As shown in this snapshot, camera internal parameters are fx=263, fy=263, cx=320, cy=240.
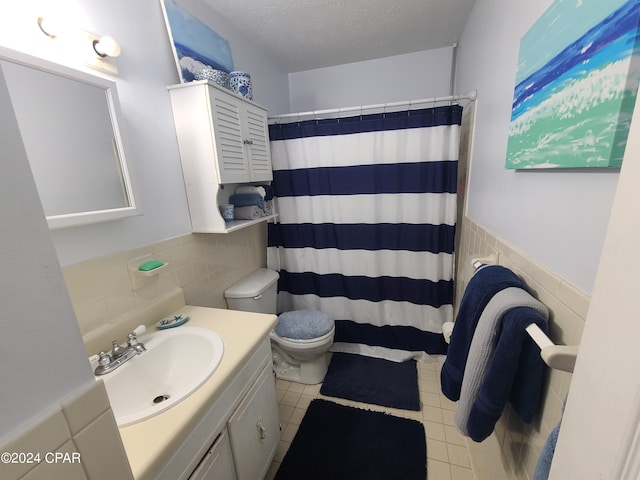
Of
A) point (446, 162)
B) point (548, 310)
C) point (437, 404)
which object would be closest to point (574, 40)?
point (548, 310)

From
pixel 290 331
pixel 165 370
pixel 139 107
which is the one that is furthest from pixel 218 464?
pixel 139 107

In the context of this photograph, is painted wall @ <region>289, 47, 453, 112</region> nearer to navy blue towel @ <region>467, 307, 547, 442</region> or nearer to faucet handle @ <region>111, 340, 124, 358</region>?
navy blue towel @ <region>467, 307, 547, 442</region>

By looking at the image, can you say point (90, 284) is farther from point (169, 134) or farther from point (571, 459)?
point (571, 459)

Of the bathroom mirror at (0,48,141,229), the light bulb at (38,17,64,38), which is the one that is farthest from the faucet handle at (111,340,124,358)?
the light bulb at (38,17,64,38)

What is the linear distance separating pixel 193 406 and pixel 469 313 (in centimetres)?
92

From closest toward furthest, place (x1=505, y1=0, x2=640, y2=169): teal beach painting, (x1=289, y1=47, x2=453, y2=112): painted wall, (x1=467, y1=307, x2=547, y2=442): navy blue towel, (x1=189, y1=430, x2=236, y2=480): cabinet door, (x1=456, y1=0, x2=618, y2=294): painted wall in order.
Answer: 1. (x1=505, y1=0, x2=640, y2=169): teal beach painting
2. (x1=456, y1=0, x2=618, y2=294): painted wall
3. (x1=467, y1=307, x2=547, y2=442): navy blue towel
4. (x1=189, y1=430, x2=236, y2=480): cabinet door
5. (x1=289, y1=47, x2=453, y2=112): painted wall

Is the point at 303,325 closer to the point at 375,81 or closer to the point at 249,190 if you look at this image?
the point at 249,190

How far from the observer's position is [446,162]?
1683 millimetres

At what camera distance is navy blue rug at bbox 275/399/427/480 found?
4.26 ft

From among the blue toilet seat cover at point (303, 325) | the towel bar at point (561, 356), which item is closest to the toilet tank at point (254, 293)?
the blue toilet seat cover at point (303, 325)

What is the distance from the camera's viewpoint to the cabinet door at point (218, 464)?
789 mm

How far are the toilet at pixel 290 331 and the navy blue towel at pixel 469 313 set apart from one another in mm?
844

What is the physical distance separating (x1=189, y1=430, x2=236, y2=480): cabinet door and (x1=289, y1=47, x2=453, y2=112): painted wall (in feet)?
8.00

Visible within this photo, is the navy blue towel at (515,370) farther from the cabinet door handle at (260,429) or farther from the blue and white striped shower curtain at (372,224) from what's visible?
the blue and white striped shower curtain at (372,224)
